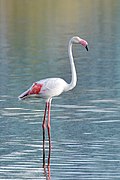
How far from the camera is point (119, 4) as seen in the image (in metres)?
47.7

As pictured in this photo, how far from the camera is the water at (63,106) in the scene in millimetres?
10047

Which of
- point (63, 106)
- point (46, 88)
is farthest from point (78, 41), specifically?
point (63, 106)

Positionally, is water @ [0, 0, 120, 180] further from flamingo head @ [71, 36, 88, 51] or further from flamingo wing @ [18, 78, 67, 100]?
flamingo head @ [71, 36, 88, 51]

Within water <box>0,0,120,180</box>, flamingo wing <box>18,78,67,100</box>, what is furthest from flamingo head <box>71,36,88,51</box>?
water <box>0,0,120,180</box>

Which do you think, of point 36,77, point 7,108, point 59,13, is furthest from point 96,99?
point 59,13

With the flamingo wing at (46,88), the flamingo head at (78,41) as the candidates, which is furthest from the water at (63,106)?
the flamingo head at (78,41)

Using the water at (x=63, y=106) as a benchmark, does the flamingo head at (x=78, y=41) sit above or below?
above

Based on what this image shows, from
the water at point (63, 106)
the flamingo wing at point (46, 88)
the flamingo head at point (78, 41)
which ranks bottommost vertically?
the water at point (63, 106)

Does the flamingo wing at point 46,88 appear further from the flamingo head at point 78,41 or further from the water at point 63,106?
the water at point 63,106

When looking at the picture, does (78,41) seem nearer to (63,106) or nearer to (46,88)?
(46,88)

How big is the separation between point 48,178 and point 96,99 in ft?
19.7

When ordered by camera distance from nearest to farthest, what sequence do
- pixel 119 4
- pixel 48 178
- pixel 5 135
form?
1. pixel 48 178
2. pixel 5 135
3. pixel 119 4

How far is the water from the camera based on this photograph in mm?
10047

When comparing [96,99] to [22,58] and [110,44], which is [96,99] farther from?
[110,44]
